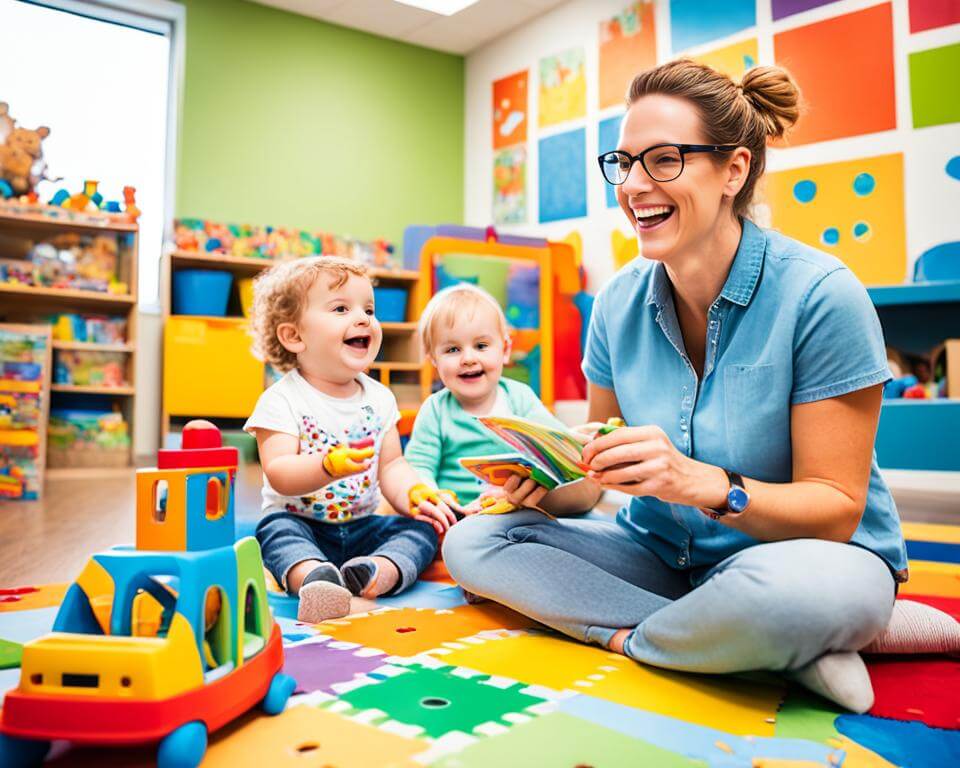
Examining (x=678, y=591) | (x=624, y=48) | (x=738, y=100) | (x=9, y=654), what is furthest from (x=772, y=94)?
(x=624, y=48)

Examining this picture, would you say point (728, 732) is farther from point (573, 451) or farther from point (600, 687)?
point (573, 451)

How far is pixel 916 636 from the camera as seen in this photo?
3.23ft

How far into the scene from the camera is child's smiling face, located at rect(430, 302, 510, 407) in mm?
1634

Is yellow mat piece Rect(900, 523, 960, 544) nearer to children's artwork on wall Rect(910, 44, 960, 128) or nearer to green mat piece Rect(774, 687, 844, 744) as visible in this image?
green mat piece Rect(774, 687, 844, 744)

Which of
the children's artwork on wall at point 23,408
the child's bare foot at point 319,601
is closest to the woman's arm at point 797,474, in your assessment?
the child's bare foot at point 319,601

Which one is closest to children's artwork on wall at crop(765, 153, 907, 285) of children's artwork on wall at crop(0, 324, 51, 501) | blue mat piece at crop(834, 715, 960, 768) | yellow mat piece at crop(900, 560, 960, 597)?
yellow mat piece at crop(900, 560, 960, 597)

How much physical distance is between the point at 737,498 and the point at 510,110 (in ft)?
15.1

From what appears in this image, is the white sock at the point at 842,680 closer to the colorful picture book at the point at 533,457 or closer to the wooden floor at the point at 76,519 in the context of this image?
the colorful picture book at the point at 533,457

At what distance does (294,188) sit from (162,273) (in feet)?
3.73

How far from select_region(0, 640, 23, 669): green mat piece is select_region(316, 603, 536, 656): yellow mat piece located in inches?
14.4

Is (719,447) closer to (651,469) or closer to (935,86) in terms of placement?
(651,469)

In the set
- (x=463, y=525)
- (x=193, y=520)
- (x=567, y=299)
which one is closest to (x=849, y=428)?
(x=463, y=525)

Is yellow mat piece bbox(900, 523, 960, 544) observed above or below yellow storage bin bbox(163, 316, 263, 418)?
below

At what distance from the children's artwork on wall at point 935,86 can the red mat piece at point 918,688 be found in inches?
108
